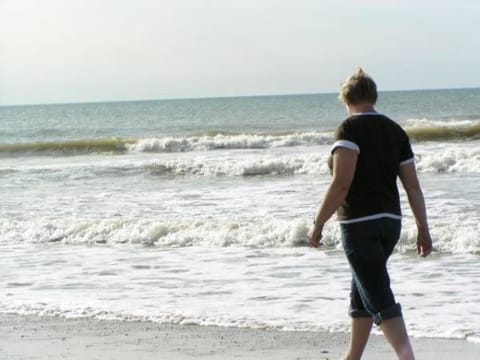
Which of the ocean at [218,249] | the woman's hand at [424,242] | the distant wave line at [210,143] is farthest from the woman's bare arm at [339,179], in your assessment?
the distant wave line at [210,143]

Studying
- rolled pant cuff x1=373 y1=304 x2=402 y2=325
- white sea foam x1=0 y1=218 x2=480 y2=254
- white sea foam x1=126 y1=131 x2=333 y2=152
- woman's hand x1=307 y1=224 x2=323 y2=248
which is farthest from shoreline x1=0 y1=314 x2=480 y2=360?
white sea foam x1=126 y1=131 x2=333 y2=152

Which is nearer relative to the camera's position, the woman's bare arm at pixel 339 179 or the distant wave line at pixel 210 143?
the woman's bare arm at pixel 339 179

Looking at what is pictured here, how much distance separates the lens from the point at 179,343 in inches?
247

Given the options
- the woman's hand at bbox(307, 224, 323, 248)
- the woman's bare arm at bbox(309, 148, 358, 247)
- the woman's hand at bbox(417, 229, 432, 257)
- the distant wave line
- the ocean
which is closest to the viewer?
the woman's bare arm at bbox(309, 148, 358, 247)

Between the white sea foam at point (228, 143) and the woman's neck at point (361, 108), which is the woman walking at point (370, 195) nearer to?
the woman's neck at point (361, 108)

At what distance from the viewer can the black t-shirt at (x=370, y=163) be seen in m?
4.50

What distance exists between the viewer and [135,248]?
11.3 m

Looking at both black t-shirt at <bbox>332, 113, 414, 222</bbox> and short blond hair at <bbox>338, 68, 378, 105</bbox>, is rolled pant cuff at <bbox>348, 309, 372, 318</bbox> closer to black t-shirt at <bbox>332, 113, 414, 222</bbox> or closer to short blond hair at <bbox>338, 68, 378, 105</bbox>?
black t-shirt at <bbox>332, 113, 414, 222</bbox>

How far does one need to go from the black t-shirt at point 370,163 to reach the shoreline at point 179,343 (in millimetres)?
1446

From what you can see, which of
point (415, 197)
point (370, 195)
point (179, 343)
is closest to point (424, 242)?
point (415, 197)

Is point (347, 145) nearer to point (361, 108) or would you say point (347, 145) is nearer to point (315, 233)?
point (361, 108)

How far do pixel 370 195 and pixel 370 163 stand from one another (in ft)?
0.53

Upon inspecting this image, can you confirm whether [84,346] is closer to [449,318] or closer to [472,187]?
[449,318]

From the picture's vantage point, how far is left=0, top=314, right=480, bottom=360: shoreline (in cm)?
583
